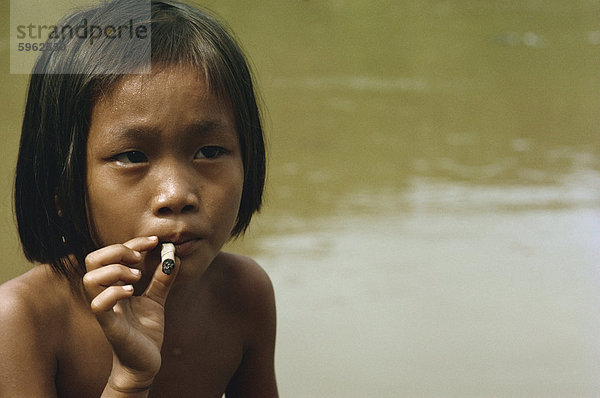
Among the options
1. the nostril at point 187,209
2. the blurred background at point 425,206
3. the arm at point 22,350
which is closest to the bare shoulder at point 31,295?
the arm at point 22,350

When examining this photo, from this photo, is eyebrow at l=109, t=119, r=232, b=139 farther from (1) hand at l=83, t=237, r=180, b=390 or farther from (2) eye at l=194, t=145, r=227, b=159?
(1) hand at l=83, t=237, r=180, b=390

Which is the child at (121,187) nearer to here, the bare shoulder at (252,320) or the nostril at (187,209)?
the nostril at (187,209)

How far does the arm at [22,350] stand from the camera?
1119 millimetres

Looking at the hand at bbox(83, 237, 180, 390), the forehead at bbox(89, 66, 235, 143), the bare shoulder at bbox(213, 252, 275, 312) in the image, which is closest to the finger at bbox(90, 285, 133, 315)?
the hand at bbox(83, 237, 180, 390)

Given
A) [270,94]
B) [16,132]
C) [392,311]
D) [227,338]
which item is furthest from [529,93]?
[227,338]

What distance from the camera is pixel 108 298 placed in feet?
3.20

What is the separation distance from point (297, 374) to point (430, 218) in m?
0.77

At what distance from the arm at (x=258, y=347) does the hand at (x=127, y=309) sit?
327 millimetres

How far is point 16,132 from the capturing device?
283 cm

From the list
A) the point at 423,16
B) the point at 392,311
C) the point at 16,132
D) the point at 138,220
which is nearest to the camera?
the point at 138,220

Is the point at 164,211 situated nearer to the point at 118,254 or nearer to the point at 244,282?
the point at 118,254

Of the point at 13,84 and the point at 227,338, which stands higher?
the point at 13,84

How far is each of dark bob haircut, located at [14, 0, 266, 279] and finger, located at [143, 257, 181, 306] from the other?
137 mm

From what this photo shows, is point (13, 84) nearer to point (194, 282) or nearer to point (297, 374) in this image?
point (297, 374)
